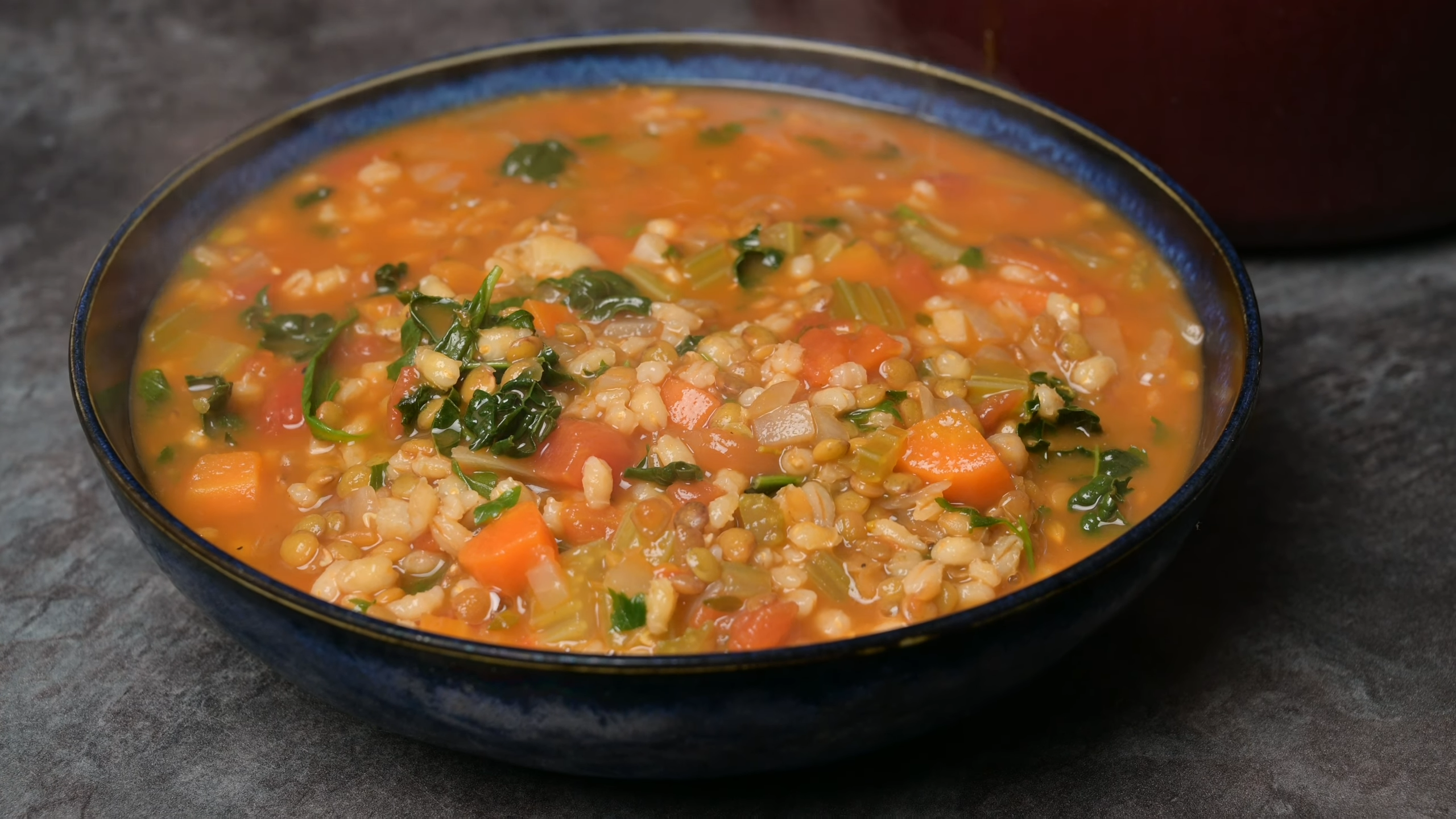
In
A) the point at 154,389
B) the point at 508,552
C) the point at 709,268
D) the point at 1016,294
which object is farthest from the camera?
the point at 709,268

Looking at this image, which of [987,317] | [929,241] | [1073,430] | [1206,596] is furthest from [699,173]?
[1206,596]

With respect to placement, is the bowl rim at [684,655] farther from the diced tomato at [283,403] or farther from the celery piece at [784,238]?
the celery piece at [784,238]

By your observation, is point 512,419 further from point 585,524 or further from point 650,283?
point 650,283

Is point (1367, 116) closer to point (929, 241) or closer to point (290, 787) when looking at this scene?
point (929, 241)

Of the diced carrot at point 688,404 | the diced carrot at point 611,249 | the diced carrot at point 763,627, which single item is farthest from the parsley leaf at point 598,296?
the diced carrot at point 763,627

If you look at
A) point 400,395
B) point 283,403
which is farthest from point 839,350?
point 283,403

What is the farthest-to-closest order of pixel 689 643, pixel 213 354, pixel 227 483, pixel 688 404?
pixel 213 354 → pixel 688 404 → pixel 227 483 → pixel 689 643

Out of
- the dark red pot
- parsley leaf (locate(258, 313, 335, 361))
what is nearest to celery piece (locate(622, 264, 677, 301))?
parsley leaf (locate(258, 313, 335, 361))

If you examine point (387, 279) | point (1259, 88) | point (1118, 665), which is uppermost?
point (1259, 88)
